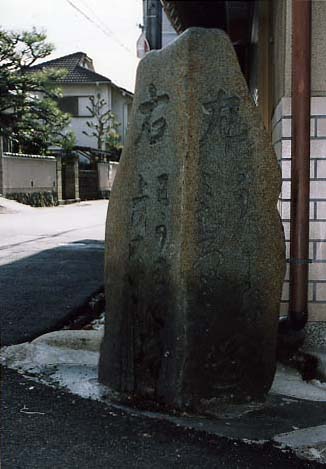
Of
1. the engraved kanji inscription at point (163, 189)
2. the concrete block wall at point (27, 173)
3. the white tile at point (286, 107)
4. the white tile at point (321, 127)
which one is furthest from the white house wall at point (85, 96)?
the engraved kanji inscription at point (163, 189)

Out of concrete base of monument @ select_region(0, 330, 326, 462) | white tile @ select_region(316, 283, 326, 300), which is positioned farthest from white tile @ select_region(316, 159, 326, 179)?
concrete base of monument @ select_region(0, 330, 326, 462)

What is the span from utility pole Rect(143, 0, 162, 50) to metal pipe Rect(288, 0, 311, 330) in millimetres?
4291

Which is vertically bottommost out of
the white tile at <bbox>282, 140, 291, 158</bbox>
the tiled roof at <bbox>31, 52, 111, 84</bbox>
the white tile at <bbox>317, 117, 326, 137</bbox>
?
the white tile at <bbox>282, 140, 291, 158</bbox>

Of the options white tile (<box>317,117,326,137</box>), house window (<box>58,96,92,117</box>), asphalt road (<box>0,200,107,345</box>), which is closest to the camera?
white tile (<box>317,117,326,137</box>)

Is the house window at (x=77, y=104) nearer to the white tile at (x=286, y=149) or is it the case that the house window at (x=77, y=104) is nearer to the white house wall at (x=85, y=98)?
the white house wall at (x=85, y=98)

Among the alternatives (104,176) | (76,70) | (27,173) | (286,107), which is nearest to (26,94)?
(27,173)

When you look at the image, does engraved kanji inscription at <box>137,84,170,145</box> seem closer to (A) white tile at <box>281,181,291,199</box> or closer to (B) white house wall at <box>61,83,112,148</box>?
(A) white tile at <box>281,181,291,199</box>

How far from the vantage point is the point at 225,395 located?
3580 mm

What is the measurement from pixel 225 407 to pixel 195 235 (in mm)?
984

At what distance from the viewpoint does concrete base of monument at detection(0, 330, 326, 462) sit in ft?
10.5

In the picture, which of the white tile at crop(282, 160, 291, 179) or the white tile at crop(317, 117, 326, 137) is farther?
the white tile at crop(282, 160, 291, 179)

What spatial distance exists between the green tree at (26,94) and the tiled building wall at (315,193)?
73.0 feet

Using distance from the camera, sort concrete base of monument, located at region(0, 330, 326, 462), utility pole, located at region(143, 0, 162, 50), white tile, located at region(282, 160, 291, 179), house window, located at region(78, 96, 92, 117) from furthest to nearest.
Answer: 1. house window, located at region(78, 96, 92, 117)
2. utility pole, located at region(143, 0, 162, 50)
3. white tile, located at region(282, 160, 291, 179)
4. concrete base of monument, located at region(0, 330, 326, 462)

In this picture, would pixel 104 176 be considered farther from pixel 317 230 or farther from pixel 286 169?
pixel 317 230
